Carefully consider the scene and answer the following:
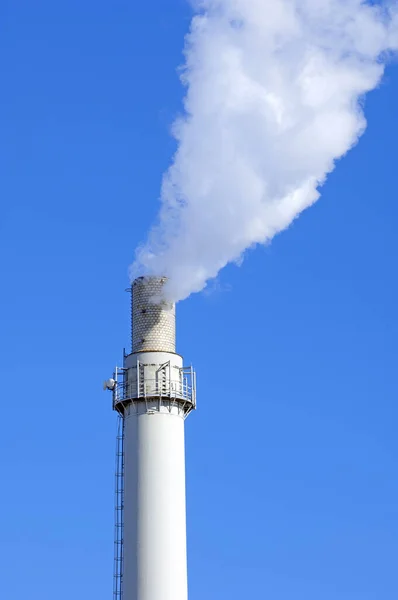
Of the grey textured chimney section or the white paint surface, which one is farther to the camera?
the grey textured chimney section

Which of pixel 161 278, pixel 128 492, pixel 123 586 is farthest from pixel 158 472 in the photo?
pixel 161 278

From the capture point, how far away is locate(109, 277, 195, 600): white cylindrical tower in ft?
191

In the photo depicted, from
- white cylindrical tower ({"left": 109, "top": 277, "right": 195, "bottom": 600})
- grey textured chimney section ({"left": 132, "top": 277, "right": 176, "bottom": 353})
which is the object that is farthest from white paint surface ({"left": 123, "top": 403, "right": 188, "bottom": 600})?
grey textured chimney section ({"left": 132, "top": 277, "right": 176, "bottom": 353})

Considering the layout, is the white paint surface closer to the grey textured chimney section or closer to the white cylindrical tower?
the white cylindrical tower

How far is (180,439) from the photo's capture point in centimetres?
6103

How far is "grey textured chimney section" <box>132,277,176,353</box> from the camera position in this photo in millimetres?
62562

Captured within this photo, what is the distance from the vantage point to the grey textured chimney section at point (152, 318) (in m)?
62.6

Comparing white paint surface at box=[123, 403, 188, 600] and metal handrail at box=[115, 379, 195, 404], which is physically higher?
metal handrail at box=[115, 379, 195, 404]

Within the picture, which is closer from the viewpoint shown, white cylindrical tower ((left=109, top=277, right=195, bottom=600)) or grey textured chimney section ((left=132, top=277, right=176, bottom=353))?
white cylindrical tower ((left=109, top=277, right=195, bottom=600))

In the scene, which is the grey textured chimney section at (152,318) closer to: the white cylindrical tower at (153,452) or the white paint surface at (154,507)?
the white cylindrical tower at (153,452)

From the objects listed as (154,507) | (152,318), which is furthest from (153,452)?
(152,318)

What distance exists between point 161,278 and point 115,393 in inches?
263

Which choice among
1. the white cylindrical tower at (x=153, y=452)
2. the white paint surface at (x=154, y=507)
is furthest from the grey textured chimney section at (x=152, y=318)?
the white paint surface at (x=154, y=507)

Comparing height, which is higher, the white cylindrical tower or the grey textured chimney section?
the grey textured chimney section
